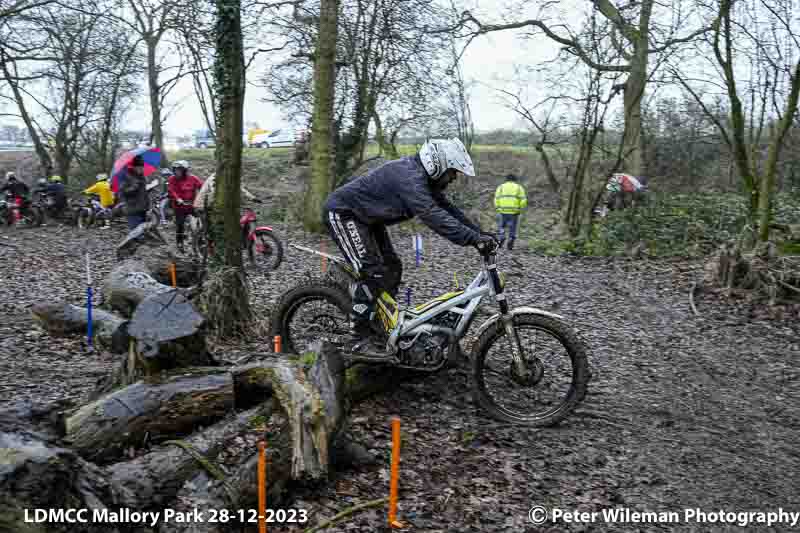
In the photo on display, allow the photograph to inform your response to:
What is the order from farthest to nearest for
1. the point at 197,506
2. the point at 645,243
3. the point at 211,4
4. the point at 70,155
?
the point at 70,155, the point at 645,243, the point at 211,4, the point at 197,506

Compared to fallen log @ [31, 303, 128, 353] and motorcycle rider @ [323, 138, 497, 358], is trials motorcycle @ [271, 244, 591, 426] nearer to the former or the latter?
motorcycle rider @ [323, 138, 497, 358]

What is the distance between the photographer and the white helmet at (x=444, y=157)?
505 centimetres

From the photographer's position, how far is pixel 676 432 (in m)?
5.14

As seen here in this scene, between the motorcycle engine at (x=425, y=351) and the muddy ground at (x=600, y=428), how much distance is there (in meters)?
0.36

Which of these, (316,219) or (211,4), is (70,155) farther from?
(211,4)

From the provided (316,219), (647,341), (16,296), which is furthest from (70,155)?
(647,341)

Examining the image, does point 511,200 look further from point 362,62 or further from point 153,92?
point 153,92

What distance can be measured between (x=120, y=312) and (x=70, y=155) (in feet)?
49.9

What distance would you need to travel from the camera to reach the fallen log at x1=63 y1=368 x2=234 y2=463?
3.75m

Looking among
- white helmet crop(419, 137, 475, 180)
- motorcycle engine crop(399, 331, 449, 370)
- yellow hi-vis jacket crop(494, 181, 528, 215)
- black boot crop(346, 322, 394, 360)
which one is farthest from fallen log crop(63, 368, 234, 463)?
yellow hi-vis jacket crop(494, 181, 528, 215)

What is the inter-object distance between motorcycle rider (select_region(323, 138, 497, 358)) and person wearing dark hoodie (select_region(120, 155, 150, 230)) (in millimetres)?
7822

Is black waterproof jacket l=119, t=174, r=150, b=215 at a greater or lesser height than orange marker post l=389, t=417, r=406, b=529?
greater

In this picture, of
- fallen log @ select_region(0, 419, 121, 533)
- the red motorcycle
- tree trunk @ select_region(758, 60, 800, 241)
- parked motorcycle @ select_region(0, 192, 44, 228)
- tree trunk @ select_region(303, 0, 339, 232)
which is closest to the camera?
fallen log @ select_region(0, 419, 121, 533)

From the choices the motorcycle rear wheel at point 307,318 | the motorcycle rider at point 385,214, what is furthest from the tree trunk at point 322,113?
the motorcycle rider at point 385,214
